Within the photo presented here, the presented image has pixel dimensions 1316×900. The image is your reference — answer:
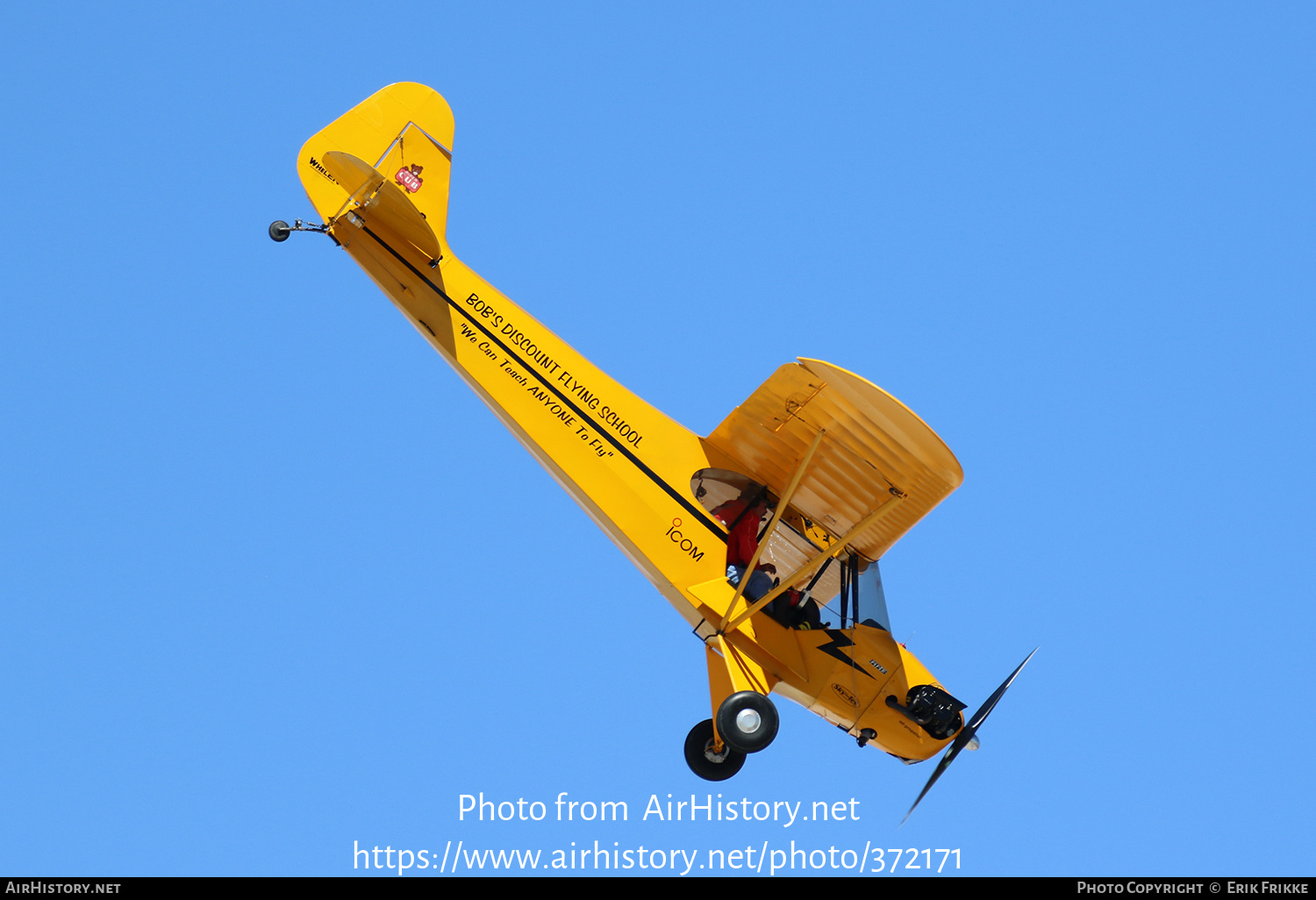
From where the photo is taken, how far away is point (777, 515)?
11.0 m

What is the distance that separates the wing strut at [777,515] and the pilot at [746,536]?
0.41 ft

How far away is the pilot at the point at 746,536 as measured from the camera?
37.6ft

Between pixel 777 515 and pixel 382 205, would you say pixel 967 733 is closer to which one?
pixel 777 515

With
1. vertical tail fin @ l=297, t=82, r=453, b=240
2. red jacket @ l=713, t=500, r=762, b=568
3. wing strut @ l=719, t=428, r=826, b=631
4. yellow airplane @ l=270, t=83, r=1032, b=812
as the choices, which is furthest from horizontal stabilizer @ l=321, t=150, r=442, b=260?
wing strut @ l=719, t=428, r=826, b=631

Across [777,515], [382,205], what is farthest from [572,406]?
[382,205]

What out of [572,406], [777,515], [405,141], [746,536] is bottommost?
[777,515]

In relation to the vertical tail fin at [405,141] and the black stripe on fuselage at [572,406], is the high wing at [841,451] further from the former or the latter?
the vertical tail fin at [405,141]

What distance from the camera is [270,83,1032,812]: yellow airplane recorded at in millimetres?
11148

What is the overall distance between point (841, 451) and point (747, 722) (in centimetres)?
247

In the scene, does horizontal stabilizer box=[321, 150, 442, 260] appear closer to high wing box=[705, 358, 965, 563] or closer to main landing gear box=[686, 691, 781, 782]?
high wing box=[705, 358, 965, 563]

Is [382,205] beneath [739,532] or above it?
above

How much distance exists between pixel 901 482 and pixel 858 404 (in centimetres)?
105

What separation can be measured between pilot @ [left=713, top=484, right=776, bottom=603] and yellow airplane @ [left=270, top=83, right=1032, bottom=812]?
2 centimetres

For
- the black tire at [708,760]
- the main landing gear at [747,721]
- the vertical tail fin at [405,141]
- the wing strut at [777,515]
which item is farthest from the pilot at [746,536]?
the vertical tail fin at [405,141]
